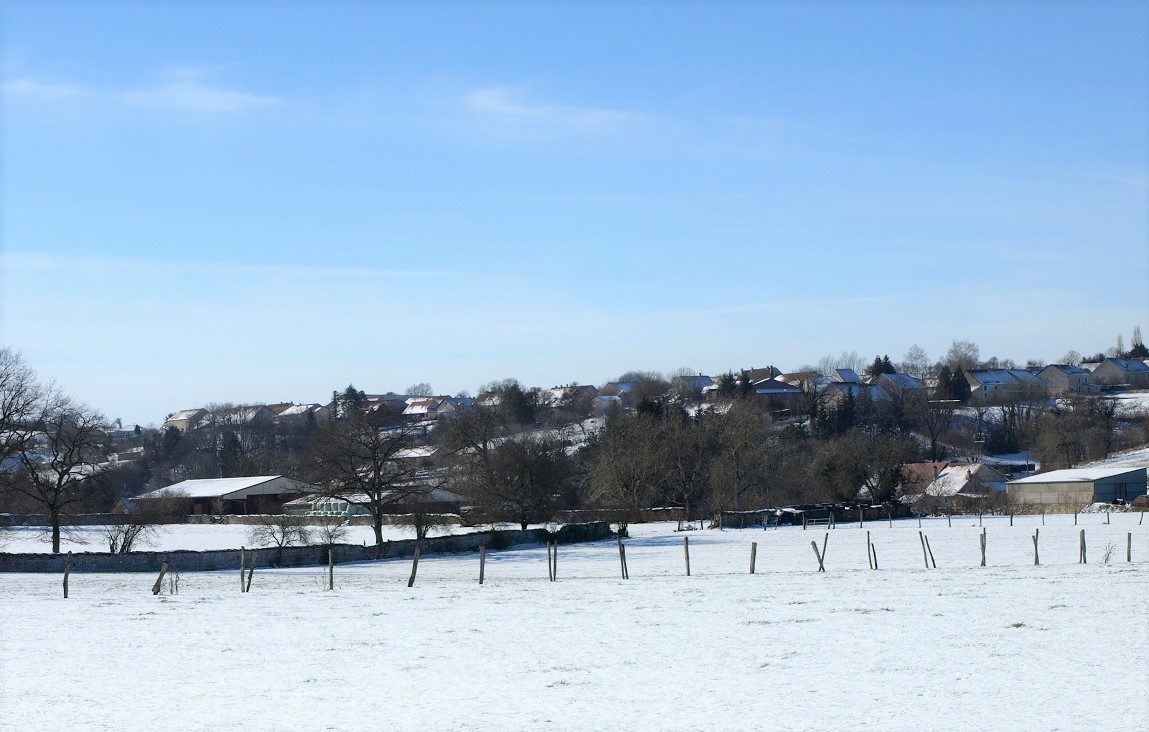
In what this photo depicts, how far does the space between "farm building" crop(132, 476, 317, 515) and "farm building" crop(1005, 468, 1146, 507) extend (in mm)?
61130

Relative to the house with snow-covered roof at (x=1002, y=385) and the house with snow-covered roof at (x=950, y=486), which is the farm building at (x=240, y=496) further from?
the house with snow-covered roof at (x=1002, y=385)

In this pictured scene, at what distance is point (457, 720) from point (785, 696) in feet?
16.0

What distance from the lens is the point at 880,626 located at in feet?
73.3

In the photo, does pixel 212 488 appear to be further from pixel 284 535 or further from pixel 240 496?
pixel 284 535

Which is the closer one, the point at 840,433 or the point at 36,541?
the point at 36,541

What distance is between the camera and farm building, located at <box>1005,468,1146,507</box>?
8200 centimetres

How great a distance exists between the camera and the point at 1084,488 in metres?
82.2

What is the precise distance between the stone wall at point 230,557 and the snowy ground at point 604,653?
7.94 metres

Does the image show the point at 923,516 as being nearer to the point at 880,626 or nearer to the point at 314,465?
the point at 314,465

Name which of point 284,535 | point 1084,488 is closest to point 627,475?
point 284,535

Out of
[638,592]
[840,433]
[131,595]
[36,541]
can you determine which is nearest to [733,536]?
[638,592]

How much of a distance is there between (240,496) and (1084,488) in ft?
228

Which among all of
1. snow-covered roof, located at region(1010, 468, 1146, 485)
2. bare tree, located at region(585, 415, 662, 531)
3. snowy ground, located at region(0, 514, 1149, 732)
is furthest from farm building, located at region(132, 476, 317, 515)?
snow-covered roof, located at region(1010, 468, 1146, 485)

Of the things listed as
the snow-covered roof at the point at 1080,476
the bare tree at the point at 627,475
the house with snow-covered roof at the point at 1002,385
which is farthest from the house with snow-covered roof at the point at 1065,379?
the bare tree at the point at 627,475
